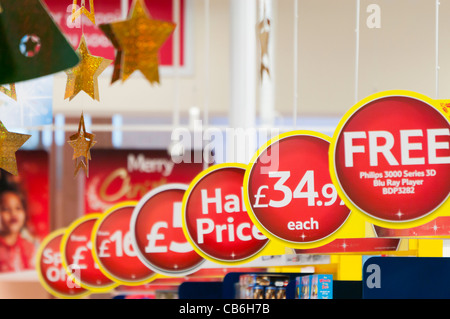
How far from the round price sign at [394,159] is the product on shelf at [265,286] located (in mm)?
2009

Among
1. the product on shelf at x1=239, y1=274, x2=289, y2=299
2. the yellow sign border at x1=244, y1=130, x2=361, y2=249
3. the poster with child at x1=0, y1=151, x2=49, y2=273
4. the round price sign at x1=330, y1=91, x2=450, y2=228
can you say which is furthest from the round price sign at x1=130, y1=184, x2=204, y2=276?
the poster with child at x1=0, y1=151, x2=49, y2=273

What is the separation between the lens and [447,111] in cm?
365

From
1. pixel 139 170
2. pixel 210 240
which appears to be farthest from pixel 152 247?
pixel 139 170

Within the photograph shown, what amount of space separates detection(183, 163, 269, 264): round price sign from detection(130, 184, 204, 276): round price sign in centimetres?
82

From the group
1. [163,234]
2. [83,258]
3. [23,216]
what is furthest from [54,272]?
[23,216]

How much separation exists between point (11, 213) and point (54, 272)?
12.6 feet

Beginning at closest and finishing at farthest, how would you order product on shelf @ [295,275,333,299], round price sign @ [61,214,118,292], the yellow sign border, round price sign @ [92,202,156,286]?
the yellow sign border < product on shelf @ [295,275,333,299] < round price sign @ [92,202,156,286] < round price sign @ [61,214,118,292]

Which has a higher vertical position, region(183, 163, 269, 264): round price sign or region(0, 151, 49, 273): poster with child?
region(183, 163, 269, 264): round price sign

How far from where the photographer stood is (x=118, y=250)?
6473 mm

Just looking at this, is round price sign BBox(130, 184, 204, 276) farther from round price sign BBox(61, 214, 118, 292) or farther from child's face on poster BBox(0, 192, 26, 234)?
child's face on poster BBox(0, 192, 26, 234)

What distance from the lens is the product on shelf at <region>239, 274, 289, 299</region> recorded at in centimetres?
556

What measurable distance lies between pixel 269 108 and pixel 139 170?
165 inches
